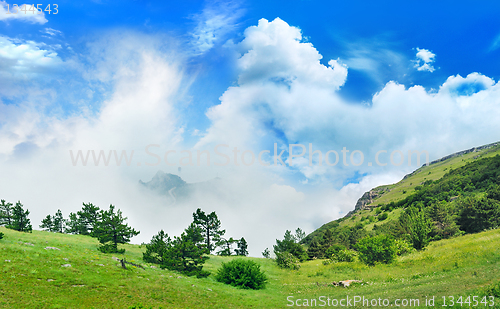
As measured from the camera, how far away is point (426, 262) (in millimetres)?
29156

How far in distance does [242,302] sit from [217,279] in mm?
10621

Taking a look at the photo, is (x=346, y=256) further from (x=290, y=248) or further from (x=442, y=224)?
(x=442, y=224)

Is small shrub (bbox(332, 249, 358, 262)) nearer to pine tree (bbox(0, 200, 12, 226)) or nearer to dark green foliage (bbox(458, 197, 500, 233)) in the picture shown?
dark green foliage (bbox(458, 197, 500, 233))

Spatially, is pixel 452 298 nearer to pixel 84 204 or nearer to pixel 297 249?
pixel 297 249

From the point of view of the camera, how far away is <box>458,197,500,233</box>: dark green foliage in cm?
5112

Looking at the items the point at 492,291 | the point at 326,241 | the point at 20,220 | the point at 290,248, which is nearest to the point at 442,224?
the point at 326,241

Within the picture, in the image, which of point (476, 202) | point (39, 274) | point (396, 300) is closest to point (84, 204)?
point (39, 274)

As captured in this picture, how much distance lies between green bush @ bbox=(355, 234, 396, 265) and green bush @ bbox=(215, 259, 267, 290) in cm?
1711

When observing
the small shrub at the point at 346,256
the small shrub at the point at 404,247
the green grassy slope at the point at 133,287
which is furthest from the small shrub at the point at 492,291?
the small shrub at the point at 346,256

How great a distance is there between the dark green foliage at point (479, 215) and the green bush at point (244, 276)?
49760mm

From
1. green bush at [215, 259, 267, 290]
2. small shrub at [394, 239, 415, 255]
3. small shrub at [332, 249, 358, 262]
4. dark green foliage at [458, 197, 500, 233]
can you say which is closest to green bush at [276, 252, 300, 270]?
small shrub at [332, 249, 358, 262]

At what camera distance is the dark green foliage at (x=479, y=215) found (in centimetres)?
5112

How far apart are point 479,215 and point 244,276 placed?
54642 mm

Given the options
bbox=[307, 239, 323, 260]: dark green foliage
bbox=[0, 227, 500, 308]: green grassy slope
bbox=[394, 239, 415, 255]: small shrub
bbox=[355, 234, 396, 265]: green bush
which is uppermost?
bbox=[0, 227, 500, 308]: green grassy slope
